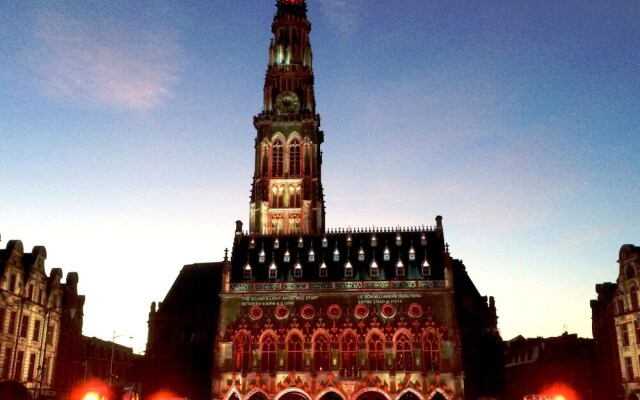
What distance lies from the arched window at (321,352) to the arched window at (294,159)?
29.4 meters

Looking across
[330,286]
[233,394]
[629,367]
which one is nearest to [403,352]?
[330,286]

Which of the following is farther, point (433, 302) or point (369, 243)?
point (369, 243)

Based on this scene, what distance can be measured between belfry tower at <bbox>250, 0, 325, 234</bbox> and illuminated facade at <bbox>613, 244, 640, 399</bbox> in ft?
123

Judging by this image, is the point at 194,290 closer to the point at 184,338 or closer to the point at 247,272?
the point at 184,338

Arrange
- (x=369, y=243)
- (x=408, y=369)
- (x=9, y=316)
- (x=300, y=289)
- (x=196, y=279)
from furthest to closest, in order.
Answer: (x=196, y=279) → (x=369, y=243) → (x=300, y=289) → (x=408, y=369) → (x=9, y=316)

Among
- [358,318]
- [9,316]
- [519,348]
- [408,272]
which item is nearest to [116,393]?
[9,316]

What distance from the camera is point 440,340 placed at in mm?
58406

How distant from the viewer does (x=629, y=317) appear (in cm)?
5938

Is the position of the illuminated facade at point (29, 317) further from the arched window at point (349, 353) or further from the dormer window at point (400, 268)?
the dormer window at point (400, 268)

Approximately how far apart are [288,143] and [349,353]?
118 ft

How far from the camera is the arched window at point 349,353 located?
192 feet

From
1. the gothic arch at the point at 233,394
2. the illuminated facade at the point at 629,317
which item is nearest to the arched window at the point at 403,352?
the gothic arch at the point at 233,394

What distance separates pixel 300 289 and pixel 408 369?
1374 centimetres

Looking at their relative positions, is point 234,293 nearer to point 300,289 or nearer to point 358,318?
point 300,289
